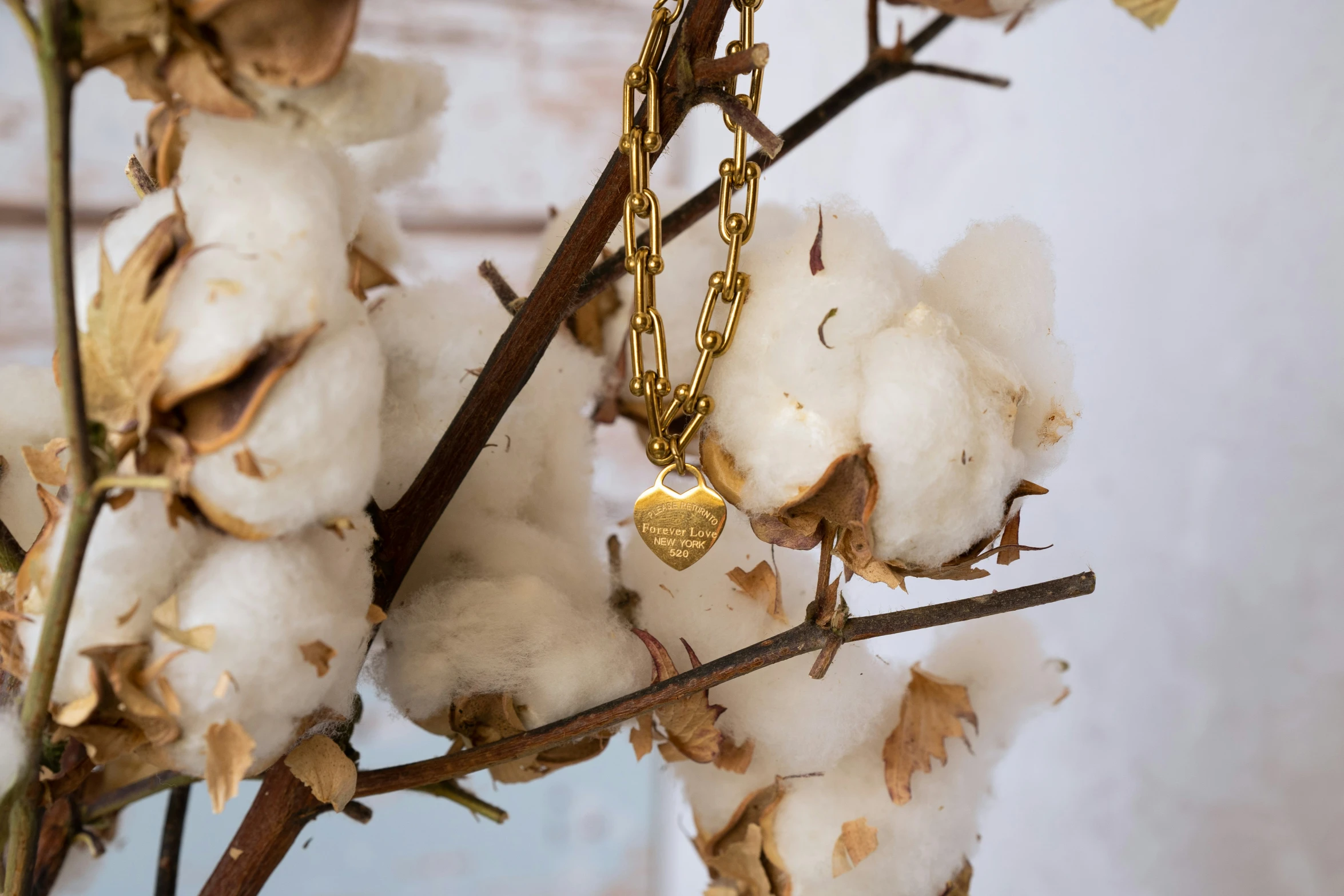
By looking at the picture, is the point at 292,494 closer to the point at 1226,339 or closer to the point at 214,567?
the point at 214,567

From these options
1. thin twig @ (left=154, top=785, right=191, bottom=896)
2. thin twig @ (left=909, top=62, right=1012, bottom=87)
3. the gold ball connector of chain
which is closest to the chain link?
the gold ball connector of chain

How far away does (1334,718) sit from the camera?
0.40m

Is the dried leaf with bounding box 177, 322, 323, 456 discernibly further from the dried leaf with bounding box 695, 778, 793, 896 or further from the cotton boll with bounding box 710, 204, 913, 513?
the dried leaf with bounding box 695, 778, 793, 896

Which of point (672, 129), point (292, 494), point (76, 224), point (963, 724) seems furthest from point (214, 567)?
point (76, 224)

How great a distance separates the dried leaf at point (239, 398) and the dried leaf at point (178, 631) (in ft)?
0.14

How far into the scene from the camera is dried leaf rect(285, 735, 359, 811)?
0.26 m

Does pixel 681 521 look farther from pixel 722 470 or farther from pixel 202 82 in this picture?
pixel 202 82

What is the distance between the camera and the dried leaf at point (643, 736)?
1.01 ft

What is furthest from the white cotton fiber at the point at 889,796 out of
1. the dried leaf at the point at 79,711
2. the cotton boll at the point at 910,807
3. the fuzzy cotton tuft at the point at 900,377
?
the dried leaf at the point at 79,711

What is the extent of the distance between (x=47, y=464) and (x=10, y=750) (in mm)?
69

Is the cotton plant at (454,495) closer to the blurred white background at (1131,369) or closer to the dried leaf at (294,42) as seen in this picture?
the dried leaf at (294,42)

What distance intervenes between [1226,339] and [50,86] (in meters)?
0.45

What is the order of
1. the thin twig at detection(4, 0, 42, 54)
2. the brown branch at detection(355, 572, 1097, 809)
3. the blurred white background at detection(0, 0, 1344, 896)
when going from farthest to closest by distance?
the blurred white background at detection(0, 0, 1344, 896), the brown branch at detection(355, 572, 1097, 809), the thin twig at detection(4, 0, 42, 54)

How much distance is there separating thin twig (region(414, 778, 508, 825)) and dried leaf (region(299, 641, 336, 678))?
115mm
